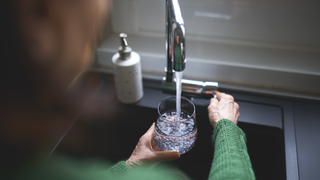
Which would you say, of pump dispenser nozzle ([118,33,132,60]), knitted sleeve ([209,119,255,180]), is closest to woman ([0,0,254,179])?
knitted sleeve ([209,119,255,180])

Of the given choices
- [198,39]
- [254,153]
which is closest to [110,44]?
[198,39]

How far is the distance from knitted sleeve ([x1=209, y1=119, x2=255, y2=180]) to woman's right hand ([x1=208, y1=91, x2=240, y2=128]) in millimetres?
50

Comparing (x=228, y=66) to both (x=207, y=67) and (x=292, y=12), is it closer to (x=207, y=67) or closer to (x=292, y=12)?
(x=207, y=67)

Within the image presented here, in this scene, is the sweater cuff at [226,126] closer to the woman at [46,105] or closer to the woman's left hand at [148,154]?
the woman at [46,105]

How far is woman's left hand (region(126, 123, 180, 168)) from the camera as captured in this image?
0.68 meters

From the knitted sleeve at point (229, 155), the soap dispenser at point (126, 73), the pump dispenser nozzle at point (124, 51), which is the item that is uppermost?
the pump dispenser nozzle at point (124, 51)

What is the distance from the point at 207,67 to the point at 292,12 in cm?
37

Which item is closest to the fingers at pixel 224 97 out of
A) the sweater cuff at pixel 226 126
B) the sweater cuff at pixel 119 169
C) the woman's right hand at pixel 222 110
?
Result: the woman's right hand at pixel 222 110

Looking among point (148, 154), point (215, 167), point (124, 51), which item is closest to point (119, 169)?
point (148, 154)

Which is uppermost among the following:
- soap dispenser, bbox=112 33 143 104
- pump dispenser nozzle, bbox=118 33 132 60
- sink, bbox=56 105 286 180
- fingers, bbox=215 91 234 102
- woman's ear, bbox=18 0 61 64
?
woman's ear, bbox=18 0 61 64

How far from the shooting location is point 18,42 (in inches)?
19.6

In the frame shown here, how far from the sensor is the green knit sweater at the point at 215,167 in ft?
1.80

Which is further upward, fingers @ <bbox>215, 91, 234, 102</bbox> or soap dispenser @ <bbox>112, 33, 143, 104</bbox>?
soap dispenser @ <bbox>112, 33, 143, 104</bbox>

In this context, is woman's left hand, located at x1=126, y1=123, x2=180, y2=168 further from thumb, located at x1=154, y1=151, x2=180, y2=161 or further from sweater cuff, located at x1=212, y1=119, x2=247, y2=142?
sweater cuff, located at x1=212, y1=119, x2=247, y2=142
